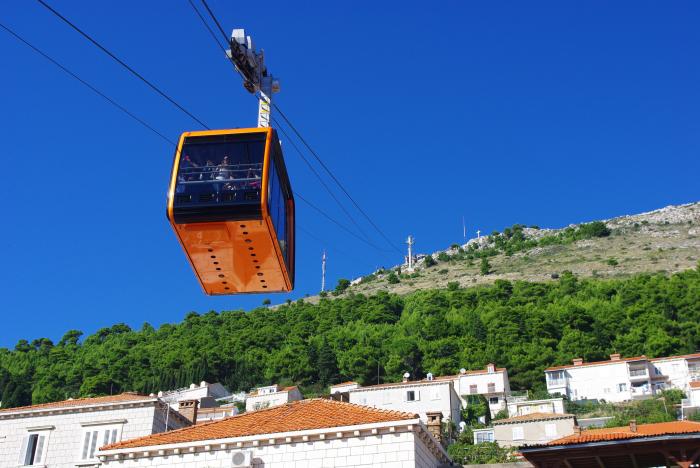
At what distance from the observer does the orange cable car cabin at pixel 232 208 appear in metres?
18.5

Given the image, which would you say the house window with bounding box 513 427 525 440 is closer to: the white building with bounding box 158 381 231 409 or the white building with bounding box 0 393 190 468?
the white building with bounding box 0 393 190 468

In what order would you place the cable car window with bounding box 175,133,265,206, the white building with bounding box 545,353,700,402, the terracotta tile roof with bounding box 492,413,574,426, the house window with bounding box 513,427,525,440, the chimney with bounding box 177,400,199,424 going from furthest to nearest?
1. the white building with bounding box 545,353,700,402
2. the house window with bounding box 513,427,525,440
3. the terracotta tile roof with bounding box 492,413,574,426
4. the chimney with bounding box 177,400,199,424
5. the cable car window with bounding box 175,133,265,206

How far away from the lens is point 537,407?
247 feet

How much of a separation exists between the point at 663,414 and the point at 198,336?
78.9 m

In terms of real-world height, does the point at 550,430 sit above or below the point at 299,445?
above

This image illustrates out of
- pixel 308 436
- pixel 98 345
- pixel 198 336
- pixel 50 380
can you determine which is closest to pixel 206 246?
pixel 308 436

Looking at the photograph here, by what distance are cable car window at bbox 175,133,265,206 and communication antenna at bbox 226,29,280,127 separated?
3.66ft

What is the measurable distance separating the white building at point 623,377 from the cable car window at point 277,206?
74.7 meters

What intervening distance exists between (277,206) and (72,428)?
18.4m

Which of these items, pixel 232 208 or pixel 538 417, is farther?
pixel 538 417

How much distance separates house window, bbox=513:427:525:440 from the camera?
64.1 meters

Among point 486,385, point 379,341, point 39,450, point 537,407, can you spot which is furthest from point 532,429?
point 379,341

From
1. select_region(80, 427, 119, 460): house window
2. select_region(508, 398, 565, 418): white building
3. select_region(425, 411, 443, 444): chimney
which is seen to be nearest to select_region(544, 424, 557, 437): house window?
select_region(508, 398, 565, 418): white building

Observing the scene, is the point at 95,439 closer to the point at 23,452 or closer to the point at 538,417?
the point at 23,452
